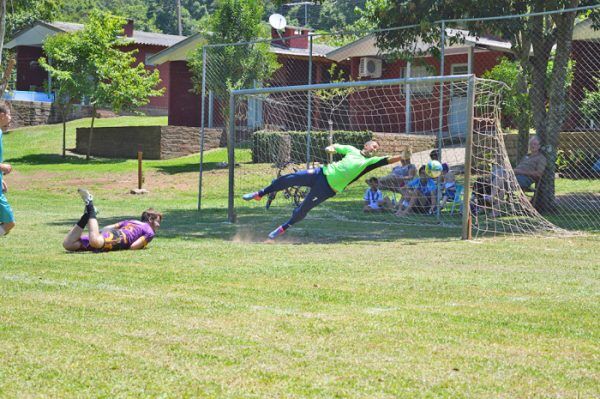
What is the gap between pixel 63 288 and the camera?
27.7ft

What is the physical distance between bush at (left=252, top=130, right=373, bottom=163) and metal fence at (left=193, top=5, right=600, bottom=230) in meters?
0.59

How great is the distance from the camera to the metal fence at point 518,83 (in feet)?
56.3

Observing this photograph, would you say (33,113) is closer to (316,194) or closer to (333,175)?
(316,194)

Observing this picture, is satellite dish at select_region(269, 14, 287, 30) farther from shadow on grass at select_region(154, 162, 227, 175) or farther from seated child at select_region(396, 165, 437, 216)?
seated child at select_region(396, 165, 437, 216)

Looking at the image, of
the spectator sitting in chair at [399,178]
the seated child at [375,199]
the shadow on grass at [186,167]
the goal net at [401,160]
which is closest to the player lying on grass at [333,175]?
the goal net at [401,160]

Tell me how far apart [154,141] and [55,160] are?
403 centimetres

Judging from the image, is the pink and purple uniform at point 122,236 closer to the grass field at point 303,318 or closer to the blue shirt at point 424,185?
the grass field at point 303,318

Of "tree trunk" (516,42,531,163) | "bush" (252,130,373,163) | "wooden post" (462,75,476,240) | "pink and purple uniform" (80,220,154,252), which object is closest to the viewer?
"pink and purple uniform" (80,220,154,252)

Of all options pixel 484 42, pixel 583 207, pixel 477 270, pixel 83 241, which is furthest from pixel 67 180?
pixel 477 270

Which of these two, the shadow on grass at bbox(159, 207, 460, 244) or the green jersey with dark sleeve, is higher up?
the green jersey with dark sleeve

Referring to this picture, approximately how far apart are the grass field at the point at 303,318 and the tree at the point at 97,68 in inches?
922

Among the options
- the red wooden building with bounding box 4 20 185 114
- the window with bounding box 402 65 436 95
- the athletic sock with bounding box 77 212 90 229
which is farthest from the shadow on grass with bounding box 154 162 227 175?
the red wooden building with bounding box 4 20 185 114

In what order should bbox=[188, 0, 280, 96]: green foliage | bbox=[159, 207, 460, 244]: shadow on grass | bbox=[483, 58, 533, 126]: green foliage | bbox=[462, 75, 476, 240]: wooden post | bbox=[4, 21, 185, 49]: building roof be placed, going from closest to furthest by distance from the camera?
bbox=[462, 75, 476, 240]: wooden post, bbox=[159, 207, 460, 244]: shadow on grass, bbox=[483, 58, 533, 126]: green foliage, bbox=[188, 0, 280, 96]: green foliage, bbox=[4, 21, 185, 49]: building roof

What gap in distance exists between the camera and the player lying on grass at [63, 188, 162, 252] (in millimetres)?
11047
